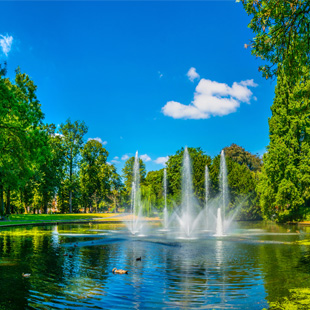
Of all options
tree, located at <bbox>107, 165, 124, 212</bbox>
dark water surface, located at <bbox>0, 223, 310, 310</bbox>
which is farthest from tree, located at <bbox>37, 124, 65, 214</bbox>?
dark water surface, located at <bbox>0, 223, 310, 310</bbox>

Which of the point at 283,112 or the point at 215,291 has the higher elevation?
the point at 283,112

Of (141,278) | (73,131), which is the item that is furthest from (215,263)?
(73,131)

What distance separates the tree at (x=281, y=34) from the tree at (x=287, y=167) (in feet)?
109

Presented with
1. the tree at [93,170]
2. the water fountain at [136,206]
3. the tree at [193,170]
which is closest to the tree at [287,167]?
the tree at [193,170]

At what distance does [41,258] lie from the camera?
14.4m

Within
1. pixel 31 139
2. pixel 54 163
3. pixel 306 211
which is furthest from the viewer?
pixel 54 163

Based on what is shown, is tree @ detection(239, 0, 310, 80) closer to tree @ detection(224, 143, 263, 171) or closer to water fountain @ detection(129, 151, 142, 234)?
water fountain @ detection(129, 151, 142, 234)

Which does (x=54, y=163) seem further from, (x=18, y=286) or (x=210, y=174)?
(x=18, y=286)

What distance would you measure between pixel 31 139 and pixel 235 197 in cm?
4722

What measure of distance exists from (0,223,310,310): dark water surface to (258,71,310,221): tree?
2711 centimetres

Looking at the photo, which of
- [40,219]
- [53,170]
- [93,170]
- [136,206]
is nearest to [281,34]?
[40,219]

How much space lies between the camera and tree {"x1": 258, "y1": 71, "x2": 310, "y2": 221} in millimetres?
41906

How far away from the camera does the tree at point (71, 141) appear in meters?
67.6

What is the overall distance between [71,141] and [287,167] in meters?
45.6
